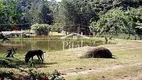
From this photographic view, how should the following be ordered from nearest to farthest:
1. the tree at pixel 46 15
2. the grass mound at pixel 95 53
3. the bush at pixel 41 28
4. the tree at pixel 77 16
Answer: the grass mound at pixel 95 53 → the bush at pixel 41 28 → the tree at pixel 77 16 → the tree at pixel 46 15

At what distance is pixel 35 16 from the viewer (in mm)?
112438

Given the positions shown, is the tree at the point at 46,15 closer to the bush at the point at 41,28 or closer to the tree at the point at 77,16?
the tree at the point at 77,16

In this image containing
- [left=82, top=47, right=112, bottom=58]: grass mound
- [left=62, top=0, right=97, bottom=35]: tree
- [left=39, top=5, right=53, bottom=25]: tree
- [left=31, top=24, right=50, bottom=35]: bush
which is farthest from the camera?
[left=39, top=5, right=53, bottom=25]: tree

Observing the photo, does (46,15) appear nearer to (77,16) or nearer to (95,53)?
(77,16)

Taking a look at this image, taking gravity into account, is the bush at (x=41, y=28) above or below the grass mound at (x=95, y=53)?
below

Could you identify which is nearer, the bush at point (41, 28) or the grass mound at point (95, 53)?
the grass mound at point (95, 53)

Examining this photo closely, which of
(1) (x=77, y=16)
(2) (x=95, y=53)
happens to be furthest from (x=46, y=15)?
(2) (x=95, y=53)

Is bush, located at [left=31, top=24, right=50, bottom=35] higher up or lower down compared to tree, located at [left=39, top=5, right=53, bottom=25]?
lower down

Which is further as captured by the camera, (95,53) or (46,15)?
(46,15)

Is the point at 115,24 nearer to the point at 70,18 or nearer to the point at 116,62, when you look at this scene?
the point at 70,18

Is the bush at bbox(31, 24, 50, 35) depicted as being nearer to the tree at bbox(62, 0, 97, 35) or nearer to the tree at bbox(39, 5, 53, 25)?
the tree at bbox(62, 0, 97, 35)

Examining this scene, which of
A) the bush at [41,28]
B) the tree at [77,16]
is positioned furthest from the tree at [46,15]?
the bush at [41,28]

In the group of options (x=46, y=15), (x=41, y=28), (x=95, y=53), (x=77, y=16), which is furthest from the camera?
(x=46, y=15)

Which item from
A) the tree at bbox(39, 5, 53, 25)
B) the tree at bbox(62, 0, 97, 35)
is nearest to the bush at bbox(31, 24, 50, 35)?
the tree at bbox(62, 0, 97, 35)
